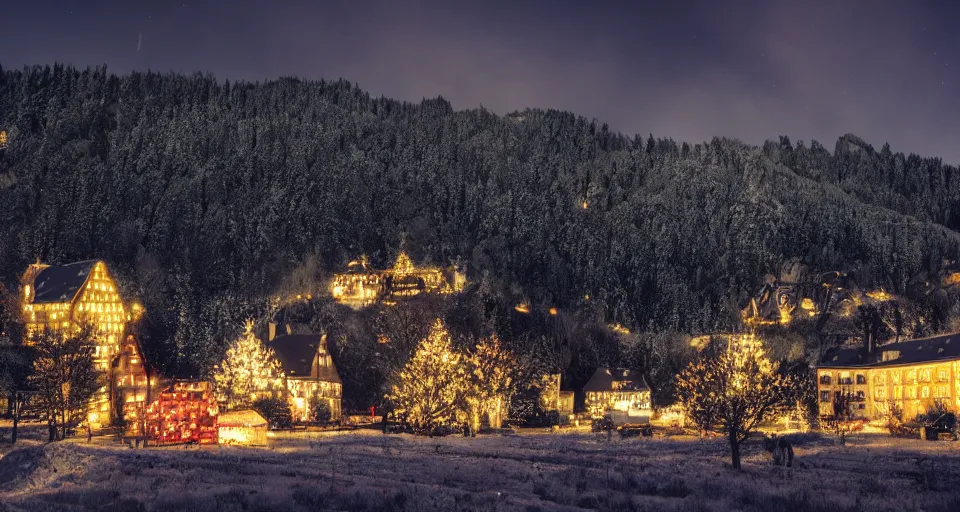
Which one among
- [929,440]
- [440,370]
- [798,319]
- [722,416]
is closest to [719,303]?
[798,319]

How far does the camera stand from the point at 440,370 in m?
82.3

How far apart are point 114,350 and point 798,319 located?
122245 millimetres

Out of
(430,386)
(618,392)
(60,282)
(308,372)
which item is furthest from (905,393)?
(60,282)

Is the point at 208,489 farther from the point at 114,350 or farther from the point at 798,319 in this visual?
the point at 798,319

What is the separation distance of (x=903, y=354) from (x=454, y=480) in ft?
310

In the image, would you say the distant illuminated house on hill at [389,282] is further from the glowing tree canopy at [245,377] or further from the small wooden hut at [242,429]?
the small wooden hut at [242,429]

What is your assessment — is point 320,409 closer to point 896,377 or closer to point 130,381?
point 130,381

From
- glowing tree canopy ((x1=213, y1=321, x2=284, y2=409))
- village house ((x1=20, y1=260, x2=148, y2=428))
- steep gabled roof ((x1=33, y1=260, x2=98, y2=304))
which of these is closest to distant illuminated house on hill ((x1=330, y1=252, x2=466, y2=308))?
village house ((x1=20, y1=260, x2=148, y2=428))

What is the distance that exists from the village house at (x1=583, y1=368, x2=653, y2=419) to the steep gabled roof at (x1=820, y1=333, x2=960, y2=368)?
84.6 feet

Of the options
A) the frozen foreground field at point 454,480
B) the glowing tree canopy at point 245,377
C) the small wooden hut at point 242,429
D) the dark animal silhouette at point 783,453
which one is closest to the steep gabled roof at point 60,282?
the glowing tree canopy at point 245,377

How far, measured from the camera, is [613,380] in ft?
452

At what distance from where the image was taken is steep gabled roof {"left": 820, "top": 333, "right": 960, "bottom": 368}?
374ft

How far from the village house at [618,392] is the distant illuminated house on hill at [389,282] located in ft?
117

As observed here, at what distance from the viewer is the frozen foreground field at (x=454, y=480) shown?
126 ft
